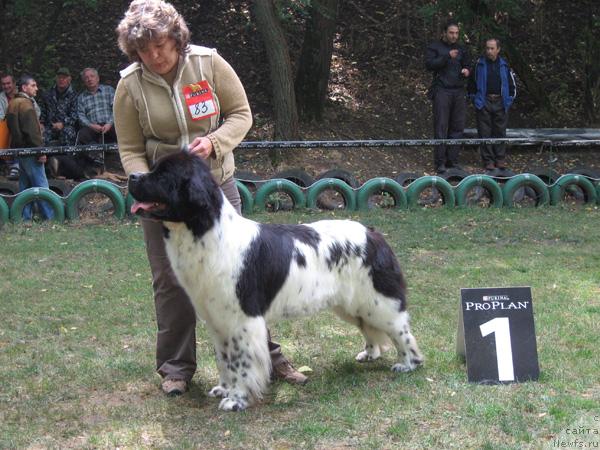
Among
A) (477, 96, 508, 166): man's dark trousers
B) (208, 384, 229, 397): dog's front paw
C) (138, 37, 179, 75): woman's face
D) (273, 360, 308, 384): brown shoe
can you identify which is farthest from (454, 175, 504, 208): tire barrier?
(138, 37, 179, 75): woman's face

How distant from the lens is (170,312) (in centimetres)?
502

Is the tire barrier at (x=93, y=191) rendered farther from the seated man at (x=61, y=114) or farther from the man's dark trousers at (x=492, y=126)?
the man's dark trousers at (x=492, y=126)

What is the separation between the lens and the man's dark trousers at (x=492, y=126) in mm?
13805

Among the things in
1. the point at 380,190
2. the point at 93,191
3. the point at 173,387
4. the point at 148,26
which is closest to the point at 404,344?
the point at 173,387

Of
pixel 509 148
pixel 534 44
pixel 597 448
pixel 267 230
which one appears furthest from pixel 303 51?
pixel 597 448

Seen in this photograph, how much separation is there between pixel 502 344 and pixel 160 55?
2745mm

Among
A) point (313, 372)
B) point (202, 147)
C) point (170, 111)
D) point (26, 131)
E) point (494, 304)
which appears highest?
point (26, 131)

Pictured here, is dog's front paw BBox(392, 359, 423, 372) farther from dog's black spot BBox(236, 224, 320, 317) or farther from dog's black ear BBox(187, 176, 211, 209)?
dog's black ear BBox(187, 176, 211, 209)

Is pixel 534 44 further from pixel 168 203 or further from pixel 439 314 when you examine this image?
pixel 168 203

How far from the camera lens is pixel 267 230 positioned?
4.84 metres

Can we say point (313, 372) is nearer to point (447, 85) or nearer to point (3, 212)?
point (3, 212)

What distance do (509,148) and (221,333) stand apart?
11.7 m

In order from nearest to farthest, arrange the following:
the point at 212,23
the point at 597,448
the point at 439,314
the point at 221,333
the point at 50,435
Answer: the point at 597,448, the point at 50,435, the point at 221,333, the point at 439,314, the point at 212,23

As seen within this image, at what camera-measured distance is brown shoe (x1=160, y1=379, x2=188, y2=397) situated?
5.00 metres
